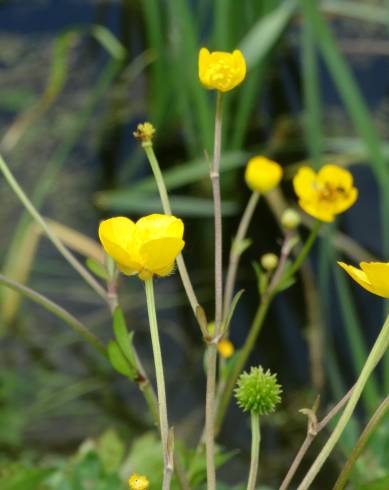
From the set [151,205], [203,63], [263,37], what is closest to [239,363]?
[203,63]

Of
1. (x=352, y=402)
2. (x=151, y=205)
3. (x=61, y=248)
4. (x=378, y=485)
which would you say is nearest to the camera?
(x=352, y=402)

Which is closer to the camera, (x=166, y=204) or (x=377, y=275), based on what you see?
(x=377, y=275)

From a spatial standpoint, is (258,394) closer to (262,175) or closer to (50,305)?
(50,305)

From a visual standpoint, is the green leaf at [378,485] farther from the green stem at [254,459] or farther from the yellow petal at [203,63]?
the yellow petal at [203,63]

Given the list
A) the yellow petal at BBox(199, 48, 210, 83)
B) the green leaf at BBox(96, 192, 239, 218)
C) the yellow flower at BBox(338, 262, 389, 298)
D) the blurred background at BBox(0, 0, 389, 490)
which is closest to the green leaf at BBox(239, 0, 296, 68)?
the blurred background at BBox(0, 0, 389, 490)

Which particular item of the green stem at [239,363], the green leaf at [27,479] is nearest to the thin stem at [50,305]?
the green stem at [239,363]

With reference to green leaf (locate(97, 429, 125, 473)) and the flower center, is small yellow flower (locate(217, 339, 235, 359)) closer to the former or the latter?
green leaf (locate(97, 429, 125, 473))

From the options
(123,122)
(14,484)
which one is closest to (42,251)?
(123,122)

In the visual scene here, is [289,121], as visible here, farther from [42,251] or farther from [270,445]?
[270,445]
